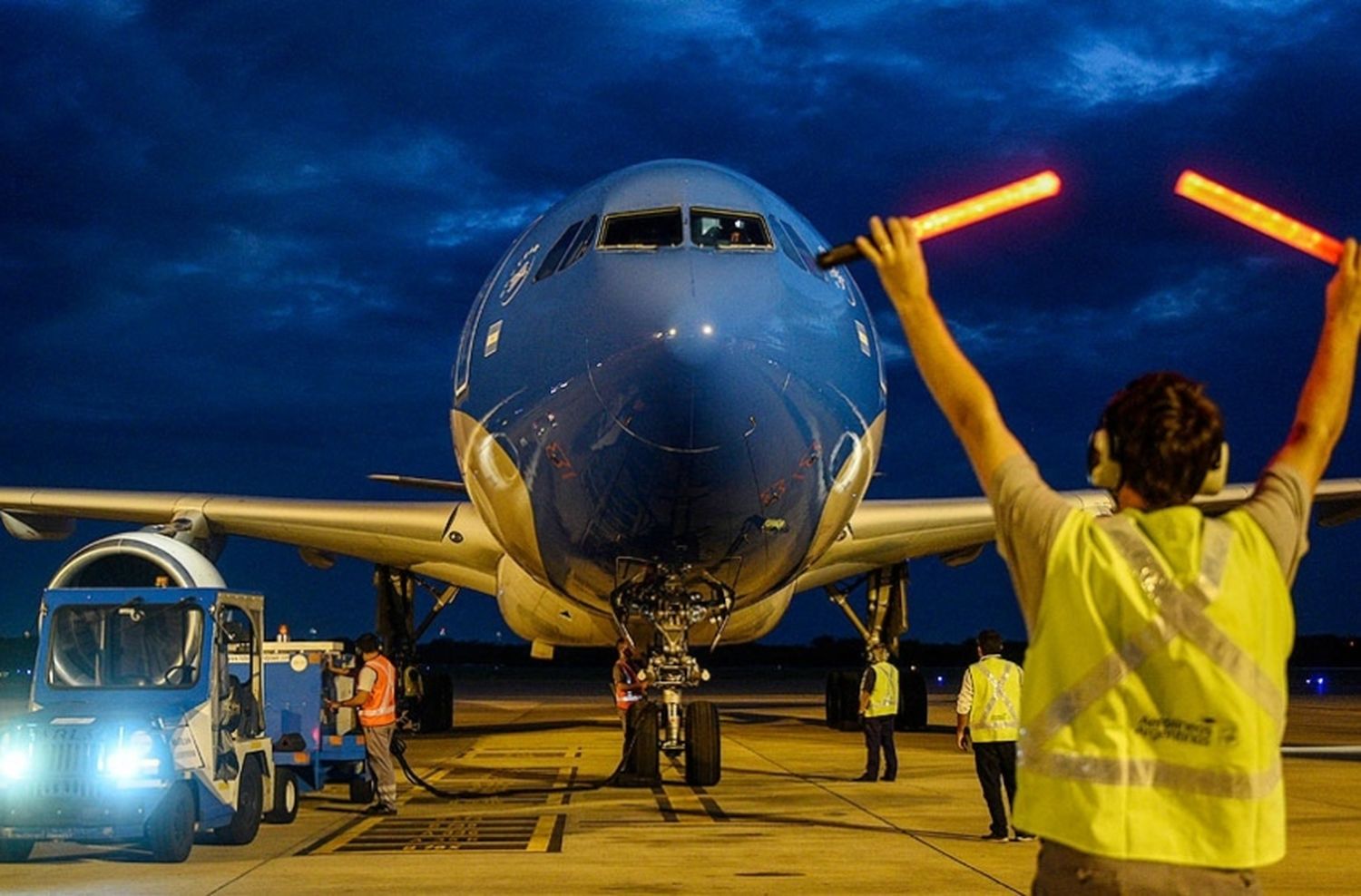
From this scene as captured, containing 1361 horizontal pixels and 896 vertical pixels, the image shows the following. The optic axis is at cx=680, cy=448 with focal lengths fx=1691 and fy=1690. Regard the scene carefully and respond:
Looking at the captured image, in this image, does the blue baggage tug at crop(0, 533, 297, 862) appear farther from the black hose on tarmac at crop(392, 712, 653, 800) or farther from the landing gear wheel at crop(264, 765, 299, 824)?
the black hose on tarmac at crop(392, 712, 653, 800)

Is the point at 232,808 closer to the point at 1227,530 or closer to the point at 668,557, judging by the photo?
the point at 668,557

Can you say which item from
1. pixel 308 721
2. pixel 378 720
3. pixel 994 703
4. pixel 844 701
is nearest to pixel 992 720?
pixel 994 703

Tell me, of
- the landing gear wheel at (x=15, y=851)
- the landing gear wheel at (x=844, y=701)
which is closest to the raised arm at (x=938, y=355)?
the landing gear wheel at (x=15, y=851)

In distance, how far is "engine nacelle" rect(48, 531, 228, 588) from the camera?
12719mm

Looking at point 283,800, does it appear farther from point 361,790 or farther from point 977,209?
point 977,209

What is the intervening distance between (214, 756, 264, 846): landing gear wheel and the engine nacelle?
1.85m

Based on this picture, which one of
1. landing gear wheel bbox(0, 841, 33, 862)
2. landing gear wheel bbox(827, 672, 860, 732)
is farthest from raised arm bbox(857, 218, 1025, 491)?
landing gear wheel bbox(827, 672, 860, 732)

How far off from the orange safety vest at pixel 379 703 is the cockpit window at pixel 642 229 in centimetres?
422

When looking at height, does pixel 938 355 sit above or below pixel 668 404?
below

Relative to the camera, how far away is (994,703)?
11312 mm

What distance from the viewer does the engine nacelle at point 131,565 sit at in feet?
41.7

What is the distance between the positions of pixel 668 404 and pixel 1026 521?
21.6 ft

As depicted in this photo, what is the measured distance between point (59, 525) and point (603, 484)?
11022mm

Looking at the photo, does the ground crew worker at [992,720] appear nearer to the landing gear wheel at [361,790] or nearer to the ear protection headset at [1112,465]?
the landing gear wheel at [361,790]
